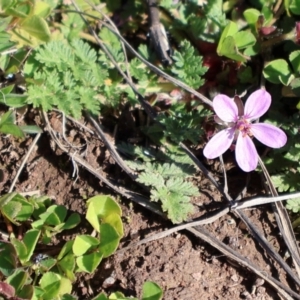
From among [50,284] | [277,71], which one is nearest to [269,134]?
[277,71]

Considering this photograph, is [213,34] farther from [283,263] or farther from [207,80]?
[283,263]

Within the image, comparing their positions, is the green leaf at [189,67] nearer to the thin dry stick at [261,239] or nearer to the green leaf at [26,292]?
the thin dry stick at [261,239]

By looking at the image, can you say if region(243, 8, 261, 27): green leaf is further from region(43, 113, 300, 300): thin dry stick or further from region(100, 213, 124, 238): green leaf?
region(100, 213, 124, 238): green leaf

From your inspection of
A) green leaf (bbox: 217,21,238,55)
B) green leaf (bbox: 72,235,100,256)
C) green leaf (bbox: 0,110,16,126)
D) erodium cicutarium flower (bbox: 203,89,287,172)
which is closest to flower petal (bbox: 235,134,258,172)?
erodium cicutarium flower (bbox: 203,89,287,172)

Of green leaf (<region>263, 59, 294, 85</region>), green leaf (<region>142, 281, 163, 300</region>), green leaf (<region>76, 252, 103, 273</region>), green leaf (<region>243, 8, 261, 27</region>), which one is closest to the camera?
green leaf (<region>142, 281, 163, 300</region>)

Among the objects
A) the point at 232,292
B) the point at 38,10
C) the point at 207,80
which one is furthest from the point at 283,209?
the point at 38,10

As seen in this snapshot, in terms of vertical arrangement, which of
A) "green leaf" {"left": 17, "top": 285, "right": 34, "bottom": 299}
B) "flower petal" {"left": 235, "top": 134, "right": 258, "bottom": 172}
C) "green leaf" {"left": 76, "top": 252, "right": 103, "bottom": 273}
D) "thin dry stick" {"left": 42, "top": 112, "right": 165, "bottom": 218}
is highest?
"flower petal" {"left": 235, "top": 134, "right": 258, "bottom": 172}
